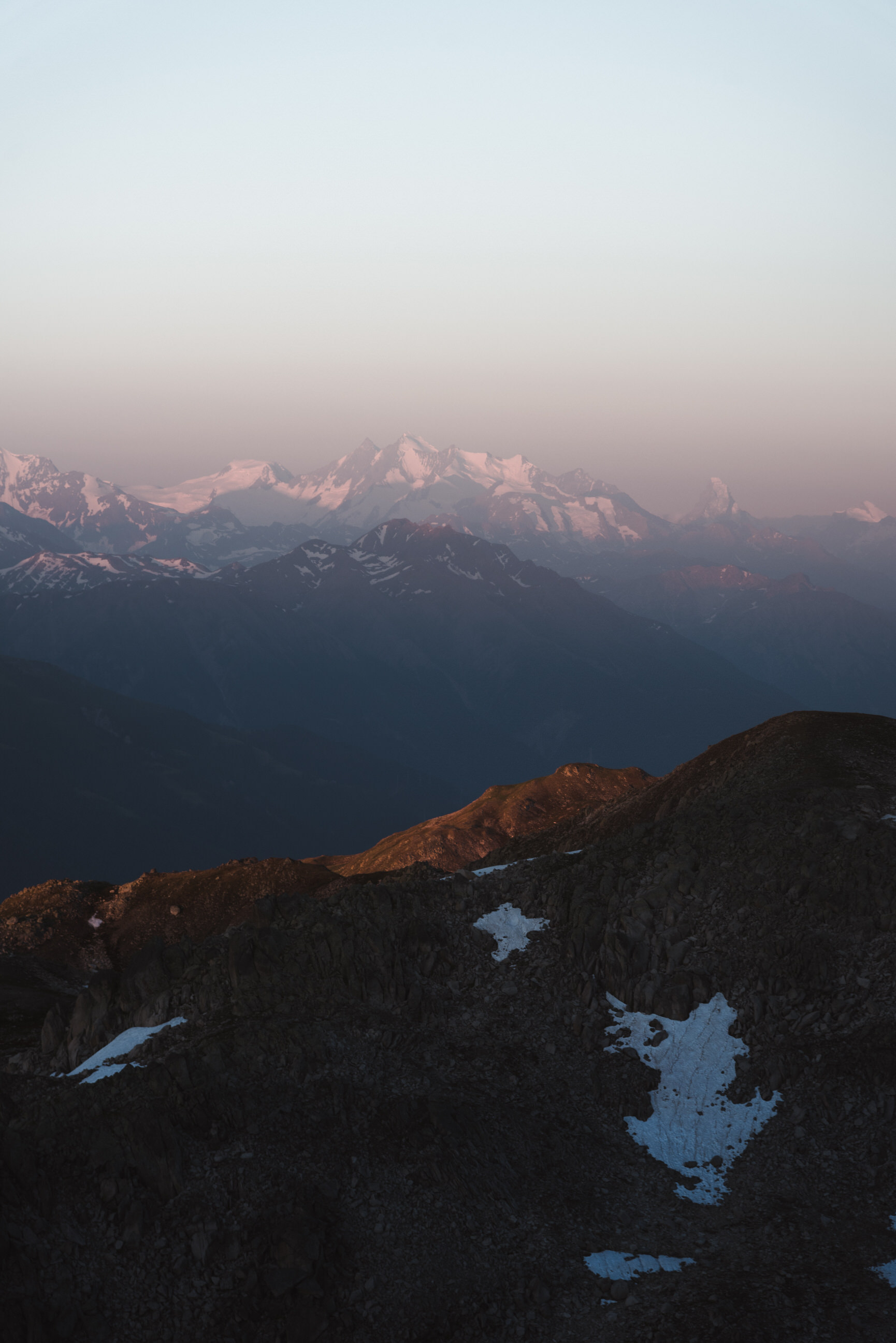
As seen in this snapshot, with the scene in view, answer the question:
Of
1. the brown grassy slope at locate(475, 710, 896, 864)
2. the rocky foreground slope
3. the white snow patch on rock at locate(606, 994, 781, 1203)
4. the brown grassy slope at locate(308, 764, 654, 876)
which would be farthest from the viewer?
the brown grassy slope at locate(308, 764, 654, 876)

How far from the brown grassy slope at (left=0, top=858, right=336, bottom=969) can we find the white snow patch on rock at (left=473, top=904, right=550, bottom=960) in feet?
191

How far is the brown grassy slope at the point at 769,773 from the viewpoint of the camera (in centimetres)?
7844

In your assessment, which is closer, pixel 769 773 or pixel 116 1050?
pixel 116 1050

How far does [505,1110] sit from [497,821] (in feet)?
445

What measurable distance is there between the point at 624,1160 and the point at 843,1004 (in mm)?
16224

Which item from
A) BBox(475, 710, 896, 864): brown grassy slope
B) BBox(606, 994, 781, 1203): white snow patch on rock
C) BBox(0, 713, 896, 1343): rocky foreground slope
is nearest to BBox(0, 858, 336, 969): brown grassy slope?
BBox(475, 710, 896, 864): brown grassy slope

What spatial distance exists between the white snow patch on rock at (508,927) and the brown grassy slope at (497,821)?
101 metres

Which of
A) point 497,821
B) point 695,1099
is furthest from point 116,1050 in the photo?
point 497,821

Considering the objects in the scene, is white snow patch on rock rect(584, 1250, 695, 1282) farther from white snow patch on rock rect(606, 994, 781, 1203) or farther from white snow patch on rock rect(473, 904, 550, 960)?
white snow patch on rock rect(473, 904, 550, 960)

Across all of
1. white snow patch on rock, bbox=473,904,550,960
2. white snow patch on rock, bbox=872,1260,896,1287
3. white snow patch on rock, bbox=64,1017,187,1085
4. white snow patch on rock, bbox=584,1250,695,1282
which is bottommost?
white snow patch on rock, bbox=64,1017,187,1085

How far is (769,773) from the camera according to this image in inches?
3324

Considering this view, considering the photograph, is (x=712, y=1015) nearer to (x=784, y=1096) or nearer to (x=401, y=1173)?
(x=784, y=1096)

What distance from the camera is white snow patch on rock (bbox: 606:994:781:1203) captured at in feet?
164

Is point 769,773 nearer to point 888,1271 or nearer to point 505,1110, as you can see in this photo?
point 505,1110
